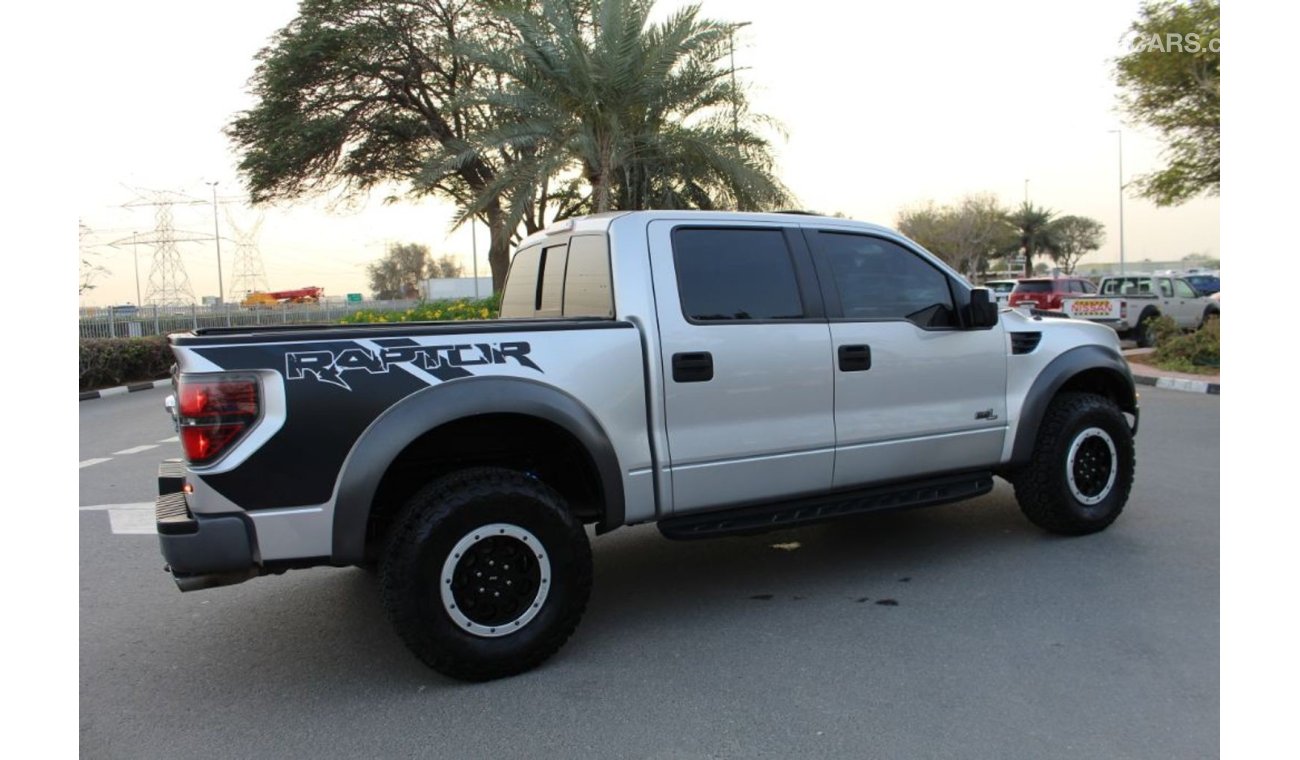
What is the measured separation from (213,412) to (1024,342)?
4.29 meters

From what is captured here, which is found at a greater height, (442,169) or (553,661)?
(442,169)

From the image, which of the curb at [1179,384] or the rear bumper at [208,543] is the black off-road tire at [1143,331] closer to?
the curb at [1179,384]

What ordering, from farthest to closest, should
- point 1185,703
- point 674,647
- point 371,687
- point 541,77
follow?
point 541,77
point 674,647
point 371,687
point 1185,703

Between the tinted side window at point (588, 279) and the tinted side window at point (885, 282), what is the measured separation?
1.22 m

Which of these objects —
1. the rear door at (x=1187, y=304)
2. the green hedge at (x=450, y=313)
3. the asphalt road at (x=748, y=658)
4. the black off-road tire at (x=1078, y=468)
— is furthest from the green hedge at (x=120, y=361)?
the rear door at (x=1187, y=304)

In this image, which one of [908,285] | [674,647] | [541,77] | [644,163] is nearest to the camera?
[674,647]

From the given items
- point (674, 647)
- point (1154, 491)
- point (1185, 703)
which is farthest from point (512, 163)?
point (1185, 703)

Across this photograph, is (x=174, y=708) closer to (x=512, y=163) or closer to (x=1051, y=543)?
(x=1051, y=543)

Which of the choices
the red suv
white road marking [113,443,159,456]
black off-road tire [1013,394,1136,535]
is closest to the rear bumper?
black off-road tire [1013,394,1136,535]

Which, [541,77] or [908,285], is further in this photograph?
[541,77]

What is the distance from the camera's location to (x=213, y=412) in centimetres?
342

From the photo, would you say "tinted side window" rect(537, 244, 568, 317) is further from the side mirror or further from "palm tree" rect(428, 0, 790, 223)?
"palm tree" rect(428, 0, 790, 223)

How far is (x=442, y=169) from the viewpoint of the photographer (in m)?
15.9

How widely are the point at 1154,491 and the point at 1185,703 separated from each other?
3.73 m
